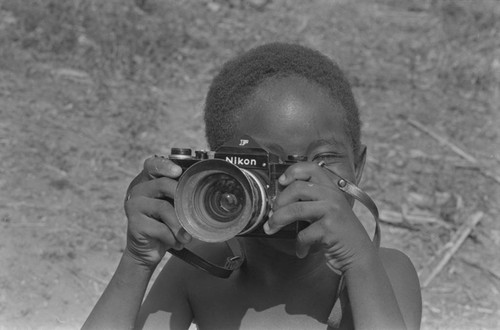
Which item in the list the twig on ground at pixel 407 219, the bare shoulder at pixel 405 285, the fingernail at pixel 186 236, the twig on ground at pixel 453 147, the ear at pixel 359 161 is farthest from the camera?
the twig on ground at pixel 453 147

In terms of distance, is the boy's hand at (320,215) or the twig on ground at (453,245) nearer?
the boy's hand at (320,215)

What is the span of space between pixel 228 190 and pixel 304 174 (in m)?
0.16

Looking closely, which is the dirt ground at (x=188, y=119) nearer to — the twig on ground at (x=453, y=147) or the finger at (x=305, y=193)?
the twig on ground at (x=453, y=147)

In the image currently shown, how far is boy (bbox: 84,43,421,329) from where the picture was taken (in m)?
1.62

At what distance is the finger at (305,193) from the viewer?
62.8 inches

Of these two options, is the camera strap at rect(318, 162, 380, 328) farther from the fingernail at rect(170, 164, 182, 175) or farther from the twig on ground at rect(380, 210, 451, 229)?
the twig on ground at rect(380, 210, 451, 229)

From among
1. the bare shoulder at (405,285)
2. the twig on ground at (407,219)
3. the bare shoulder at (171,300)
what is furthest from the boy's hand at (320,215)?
the twig on ground at (407,219)

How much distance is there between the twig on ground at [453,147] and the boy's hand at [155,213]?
2151mm

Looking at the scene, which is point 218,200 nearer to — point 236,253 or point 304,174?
point 304,174

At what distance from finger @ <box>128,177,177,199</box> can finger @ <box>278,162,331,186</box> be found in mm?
Result: 214

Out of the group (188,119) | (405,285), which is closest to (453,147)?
(188,119)

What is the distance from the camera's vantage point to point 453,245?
327 centimetres

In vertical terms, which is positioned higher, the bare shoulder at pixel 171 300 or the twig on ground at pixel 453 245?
the bare shoulder at pixel 171 300

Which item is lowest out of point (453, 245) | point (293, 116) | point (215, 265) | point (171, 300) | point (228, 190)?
point (453, 245)
